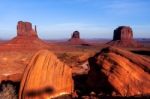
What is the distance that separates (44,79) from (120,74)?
3978mm

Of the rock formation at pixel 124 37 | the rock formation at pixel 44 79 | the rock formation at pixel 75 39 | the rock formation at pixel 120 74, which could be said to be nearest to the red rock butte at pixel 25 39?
the rock formation at pixel 124 37

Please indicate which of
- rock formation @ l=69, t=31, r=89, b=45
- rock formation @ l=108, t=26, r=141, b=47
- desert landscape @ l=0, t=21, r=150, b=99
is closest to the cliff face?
rock formation @ l=108, t=26, r=141, b=47

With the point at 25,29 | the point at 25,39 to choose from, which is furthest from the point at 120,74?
the point at 25,29

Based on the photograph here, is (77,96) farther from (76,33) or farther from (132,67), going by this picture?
(76,33)

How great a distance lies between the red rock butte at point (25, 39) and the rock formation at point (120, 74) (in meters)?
76.4

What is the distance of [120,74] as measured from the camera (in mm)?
16562

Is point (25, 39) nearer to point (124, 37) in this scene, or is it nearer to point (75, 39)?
point (124, 37)

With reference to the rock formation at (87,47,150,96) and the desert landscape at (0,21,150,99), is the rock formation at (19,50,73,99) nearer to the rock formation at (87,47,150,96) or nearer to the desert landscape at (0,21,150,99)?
the desert landscape at (0,21,150,99)

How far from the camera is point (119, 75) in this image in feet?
54.3

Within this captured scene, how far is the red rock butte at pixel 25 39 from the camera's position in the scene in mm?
95438

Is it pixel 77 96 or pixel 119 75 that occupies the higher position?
pixel 119 75

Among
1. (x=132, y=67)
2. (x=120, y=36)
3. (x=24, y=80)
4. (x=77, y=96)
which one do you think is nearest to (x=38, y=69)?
(x=24, y=80)

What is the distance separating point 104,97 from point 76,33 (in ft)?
402

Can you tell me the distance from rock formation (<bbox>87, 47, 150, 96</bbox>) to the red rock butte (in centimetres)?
7639
